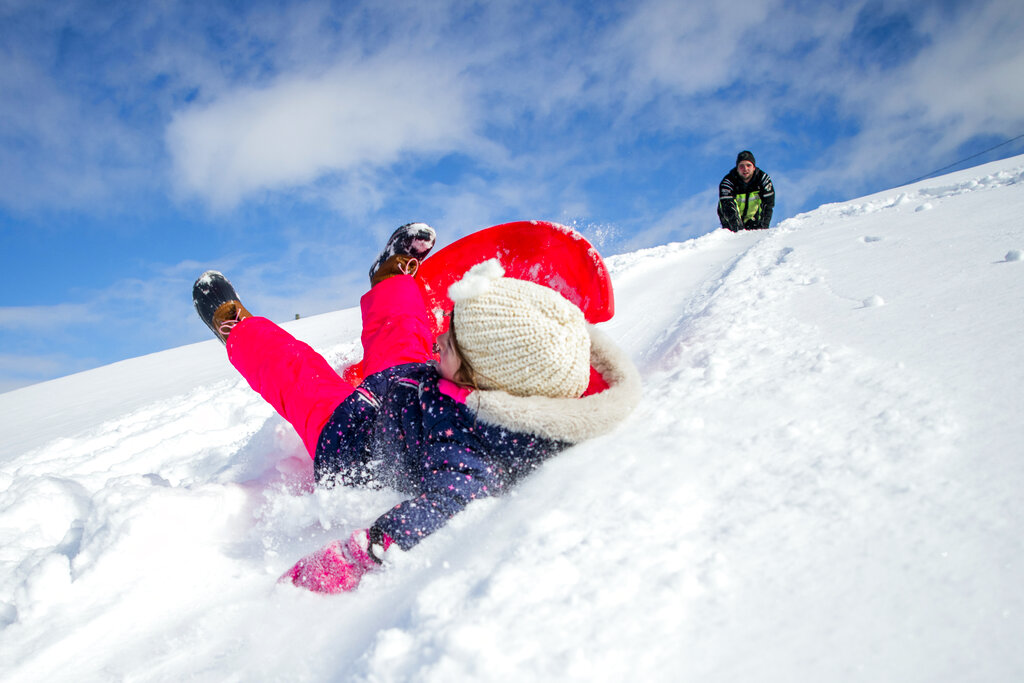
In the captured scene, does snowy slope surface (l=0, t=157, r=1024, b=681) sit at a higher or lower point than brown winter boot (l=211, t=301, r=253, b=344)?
lower

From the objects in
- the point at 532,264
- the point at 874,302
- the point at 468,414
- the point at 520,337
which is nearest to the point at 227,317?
the point at 532,264

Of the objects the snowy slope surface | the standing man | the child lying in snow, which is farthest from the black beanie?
the child lying in snow

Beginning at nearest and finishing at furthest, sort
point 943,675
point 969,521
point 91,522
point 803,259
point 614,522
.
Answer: point 943,675 < point 969,521 < point 614,522 < point 91,522 < point 803,259

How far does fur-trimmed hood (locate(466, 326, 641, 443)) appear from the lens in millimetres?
1192

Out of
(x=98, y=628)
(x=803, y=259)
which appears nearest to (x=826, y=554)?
(x=98, y=628)

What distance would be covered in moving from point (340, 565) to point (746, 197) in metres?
6.73

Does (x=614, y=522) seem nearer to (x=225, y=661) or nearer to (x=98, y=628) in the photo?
(x=225, y=661)

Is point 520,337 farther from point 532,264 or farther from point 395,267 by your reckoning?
point 395,267

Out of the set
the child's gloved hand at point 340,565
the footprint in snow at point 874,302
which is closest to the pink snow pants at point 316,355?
the child's gloved hand at point 340,565


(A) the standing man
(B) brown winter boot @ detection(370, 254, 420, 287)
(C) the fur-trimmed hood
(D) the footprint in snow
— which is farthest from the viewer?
(A) the standing man

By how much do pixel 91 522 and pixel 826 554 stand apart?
159 cm

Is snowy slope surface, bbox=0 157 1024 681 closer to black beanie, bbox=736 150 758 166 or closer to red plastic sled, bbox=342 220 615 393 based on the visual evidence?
red plastic sled, bbox=342 220 615 393

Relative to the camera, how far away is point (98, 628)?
3.62 feet

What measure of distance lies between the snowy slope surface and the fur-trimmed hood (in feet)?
0.15
